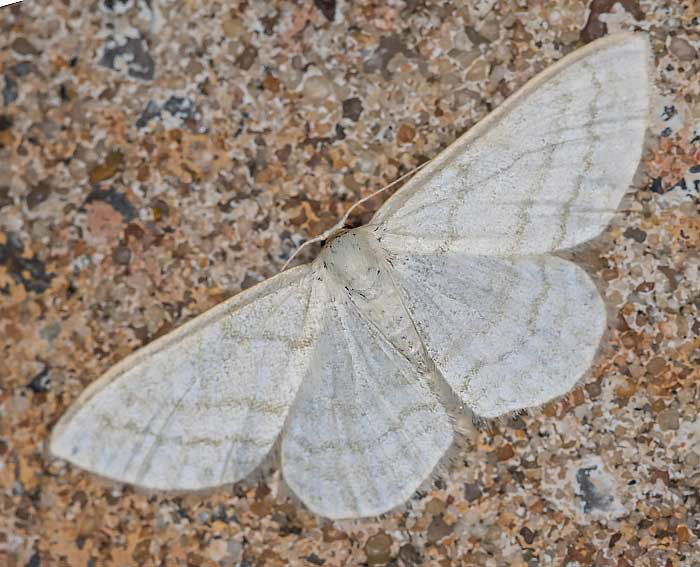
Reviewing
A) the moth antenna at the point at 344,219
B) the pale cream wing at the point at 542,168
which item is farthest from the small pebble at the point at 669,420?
the moth antenna at the point at 344,219

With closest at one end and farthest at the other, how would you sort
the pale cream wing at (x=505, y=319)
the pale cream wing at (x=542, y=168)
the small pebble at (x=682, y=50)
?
the pale cream wing at (x=542, y=168)
the pale cream wing at (x=505, y=319)
the small pebble at (x=682, y=50)

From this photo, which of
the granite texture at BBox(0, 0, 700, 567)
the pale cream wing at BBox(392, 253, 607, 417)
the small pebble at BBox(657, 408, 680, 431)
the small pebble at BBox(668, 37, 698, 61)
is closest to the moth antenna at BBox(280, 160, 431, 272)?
the granite texture at BBox(0, 0, 700, 567)

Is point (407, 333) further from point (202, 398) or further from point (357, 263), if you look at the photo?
point (202, 398)

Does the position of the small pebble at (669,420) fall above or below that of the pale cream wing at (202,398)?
below

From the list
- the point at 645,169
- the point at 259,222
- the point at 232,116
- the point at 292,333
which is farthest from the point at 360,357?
the point at 645,169

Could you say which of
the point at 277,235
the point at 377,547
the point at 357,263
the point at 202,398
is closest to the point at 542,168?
the point at 357,263

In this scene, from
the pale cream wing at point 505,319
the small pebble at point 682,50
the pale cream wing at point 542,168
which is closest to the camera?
the pale cream wing at point 542,168

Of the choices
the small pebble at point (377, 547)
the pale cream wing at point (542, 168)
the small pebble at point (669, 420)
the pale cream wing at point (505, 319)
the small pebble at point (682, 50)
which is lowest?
the small pebble at point (669, 420)

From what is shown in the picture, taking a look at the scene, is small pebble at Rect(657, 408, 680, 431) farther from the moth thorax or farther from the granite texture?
the moth thorax

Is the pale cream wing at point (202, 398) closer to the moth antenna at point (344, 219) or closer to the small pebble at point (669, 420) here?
the moth antenna at point (344, 219)
